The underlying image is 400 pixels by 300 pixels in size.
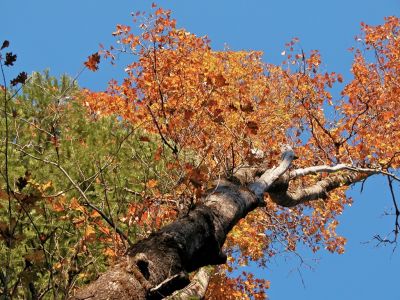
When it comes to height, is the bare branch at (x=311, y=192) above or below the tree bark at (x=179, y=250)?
above

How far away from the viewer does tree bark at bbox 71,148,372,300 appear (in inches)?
123

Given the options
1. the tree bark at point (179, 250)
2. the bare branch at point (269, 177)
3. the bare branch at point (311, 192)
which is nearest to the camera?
the tree bark at point (179, 250)

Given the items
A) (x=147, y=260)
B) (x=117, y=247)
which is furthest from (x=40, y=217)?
(x=147, y=260)

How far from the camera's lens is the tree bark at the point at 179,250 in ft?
10.2

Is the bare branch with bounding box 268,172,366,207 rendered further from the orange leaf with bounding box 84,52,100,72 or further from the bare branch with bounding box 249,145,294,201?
the orange leaf with bounding box 84,52,100,72

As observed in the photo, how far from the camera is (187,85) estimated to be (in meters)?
16.4

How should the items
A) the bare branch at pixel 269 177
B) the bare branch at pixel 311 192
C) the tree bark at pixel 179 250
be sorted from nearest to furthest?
the tree bark at pixel 179 250
the bare branch at pixel 269 177
the bare branch at pixel 311 192

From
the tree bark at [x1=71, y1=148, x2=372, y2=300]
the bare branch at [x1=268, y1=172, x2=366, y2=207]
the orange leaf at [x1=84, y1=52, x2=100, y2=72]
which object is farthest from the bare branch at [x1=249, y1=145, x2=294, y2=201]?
the orange leaf at [x1=84, y1=52, x2=100, y2=72]

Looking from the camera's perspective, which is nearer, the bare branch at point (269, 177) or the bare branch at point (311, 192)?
the bare branch at point (269, 177)

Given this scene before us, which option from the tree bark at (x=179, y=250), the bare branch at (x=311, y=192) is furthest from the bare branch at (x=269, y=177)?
the bare branch at (x=311, y=192)

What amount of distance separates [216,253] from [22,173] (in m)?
3.76

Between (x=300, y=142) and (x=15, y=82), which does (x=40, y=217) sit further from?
(x=300, y=142)

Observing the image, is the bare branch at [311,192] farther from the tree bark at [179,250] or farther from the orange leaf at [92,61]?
the orange leaf at [92,61]

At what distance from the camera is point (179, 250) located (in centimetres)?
382
